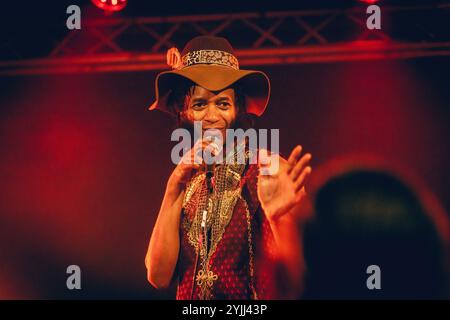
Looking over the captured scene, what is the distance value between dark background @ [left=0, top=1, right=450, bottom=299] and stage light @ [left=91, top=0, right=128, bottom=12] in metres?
0.24

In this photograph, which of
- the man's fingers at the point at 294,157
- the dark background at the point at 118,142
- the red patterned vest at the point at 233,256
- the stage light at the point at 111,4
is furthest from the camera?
the stage light at the point at 111,4

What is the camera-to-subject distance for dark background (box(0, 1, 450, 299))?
518 cm

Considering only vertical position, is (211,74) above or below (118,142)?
below

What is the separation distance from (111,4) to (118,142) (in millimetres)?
1099

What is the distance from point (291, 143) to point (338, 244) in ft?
2.89

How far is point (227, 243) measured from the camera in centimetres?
293

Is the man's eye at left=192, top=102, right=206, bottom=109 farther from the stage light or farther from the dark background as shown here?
the stage light

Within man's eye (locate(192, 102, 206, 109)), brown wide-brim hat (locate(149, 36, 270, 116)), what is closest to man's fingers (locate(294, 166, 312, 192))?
brown wide-brim hat (locate(149, 36, 270, 116))

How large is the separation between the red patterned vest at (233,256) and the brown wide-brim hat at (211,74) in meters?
0.50

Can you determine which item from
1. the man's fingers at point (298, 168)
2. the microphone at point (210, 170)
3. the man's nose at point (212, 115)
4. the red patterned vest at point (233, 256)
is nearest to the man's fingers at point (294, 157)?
the man's fingers at point (298, 168)

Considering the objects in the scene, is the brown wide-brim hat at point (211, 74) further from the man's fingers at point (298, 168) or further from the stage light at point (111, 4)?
the stage light at point (111, 4)

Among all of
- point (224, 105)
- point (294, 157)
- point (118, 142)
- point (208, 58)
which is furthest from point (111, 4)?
point (294, 157)

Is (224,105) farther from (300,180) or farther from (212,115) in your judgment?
(300,180)

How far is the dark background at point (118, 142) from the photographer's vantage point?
5180 millimetres
